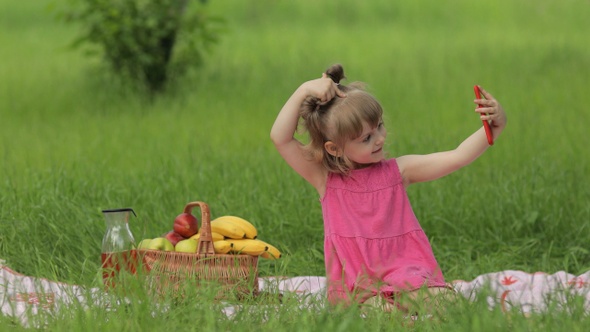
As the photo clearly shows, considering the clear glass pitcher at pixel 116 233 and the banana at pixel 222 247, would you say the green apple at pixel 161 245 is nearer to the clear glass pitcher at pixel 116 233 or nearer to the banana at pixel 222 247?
the clear glass pitcher at pixel 116 233

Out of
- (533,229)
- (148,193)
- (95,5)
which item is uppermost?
(95,5)

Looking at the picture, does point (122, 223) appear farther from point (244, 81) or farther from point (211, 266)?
point (244, 81)

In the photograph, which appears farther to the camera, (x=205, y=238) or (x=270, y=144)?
(x=270, y=144)

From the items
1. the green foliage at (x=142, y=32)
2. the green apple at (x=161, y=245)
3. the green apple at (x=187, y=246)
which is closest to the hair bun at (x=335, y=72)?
the green apple at (x=187, y=246)

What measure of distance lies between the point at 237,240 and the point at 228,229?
0.07m

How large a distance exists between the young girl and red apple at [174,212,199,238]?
0.62 meters

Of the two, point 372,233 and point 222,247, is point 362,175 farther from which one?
point 222,247

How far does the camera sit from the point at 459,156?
14.4 ft

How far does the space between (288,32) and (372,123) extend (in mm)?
12256

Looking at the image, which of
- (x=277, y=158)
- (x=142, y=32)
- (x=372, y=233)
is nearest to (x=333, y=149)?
(x=372, y=233)

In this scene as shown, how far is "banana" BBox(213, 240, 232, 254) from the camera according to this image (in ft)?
15.4

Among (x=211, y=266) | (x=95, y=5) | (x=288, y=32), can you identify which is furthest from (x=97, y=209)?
(x=288, y=32)

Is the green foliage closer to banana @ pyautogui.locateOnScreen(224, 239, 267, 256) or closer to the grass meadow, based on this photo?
the grass meadow

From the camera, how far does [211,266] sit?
445cm
